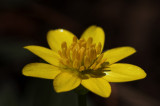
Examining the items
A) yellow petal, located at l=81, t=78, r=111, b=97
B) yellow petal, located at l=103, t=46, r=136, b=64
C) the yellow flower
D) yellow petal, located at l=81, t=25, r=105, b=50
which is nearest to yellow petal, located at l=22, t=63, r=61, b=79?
the yellow flower

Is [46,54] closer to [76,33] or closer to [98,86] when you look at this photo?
[98,86]

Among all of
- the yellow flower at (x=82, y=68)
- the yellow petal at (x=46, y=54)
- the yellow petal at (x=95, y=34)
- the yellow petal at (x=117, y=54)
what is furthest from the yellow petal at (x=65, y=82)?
the yellow petal at (x=95, y=34)

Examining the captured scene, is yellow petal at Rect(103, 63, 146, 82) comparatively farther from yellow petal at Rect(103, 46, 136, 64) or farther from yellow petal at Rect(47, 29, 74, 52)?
yellow petal at Rect(47, 29, 74, 52)

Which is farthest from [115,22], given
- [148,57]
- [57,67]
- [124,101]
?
[57,67]

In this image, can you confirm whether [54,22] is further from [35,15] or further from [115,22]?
[115,22]

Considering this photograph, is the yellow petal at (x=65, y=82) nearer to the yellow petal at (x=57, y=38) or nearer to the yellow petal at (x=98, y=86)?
the yellow petal at (x=98, y=86)

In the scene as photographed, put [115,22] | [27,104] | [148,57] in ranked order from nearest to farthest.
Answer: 1. [27,104]
2. [148,57]
3. [115,22]

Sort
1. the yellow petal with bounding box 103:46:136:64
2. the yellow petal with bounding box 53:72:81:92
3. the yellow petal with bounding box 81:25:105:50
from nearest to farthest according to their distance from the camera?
1. the yellow petal with bounding box 53:72:81:92
2. the yellow petal with bounding box 103:46:136:64
3. the yellow petal with bounding box 81:25:105:50

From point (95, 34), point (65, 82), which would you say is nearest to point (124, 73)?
point (65, 82)
